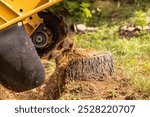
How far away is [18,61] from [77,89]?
99 centimetres

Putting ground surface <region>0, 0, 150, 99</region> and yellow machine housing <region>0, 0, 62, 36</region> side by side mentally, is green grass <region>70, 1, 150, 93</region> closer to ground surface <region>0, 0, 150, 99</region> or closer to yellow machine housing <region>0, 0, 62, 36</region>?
ground surface <region>0, 0, 150, 99</region>

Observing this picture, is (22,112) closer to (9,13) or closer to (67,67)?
(9,13)

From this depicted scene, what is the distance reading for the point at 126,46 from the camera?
8.70 meters

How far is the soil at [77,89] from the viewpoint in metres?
6.21

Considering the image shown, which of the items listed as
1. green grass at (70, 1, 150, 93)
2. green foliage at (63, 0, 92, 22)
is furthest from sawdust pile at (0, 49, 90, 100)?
green foliage at (63, 0, 92, 22)

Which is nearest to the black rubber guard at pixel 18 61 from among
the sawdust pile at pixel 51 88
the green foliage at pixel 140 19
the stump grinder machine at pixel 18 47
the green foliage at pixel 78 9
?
the stump grinder machine at pixel 18 47

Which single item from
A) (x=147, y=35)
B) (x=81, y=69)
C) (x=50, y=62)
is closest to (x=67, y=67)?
(x=81, y=69)

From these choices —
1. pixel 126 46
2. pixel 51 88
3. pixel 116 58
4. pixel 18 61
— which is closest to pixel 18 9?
pixel 18 61

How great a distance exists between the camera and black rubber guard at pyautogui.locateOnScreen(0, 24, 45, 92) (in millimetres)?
5359

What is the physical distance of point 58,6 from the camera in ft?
33.7

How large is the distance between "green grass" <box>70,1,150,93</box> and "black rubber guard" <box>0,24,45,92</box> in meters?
1.22

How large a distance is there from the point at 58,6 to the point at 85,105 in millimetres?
5459

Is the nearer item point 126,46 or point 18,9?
point 18,9

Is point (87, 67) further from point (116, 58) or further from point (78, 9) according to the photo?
point (78, 9)
